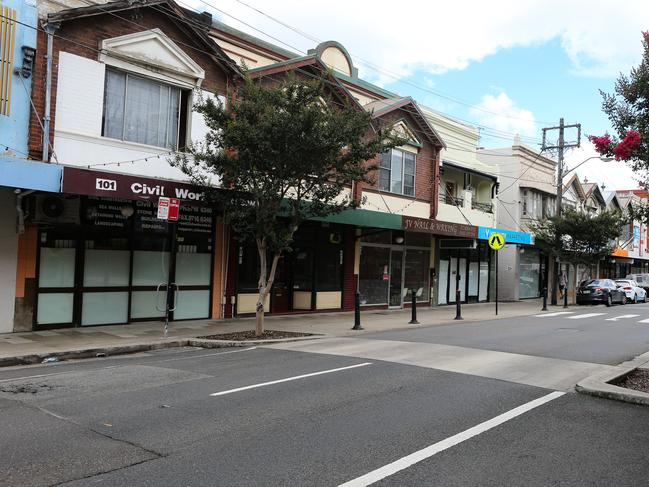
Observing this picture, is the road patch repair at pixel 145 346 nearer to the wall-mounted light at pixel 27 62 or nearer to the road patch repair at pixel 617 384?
the wall-mounted light at pixel 27 62

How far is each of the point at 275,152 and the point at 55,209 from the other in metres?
5.25

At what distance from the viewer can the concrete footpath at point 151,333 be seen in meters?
10.6

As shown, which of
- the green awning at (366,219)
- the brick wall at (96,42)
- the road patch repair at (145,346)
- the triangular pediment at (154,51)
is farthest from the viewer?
the green awning at (366,219)

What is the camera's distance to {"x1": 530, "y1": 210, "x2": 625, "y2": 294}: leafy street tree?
29422 mm

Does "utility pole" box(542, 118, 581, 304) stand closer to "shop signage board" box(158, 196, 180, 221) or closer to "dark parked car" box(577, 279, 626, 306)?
"dark parked car" box(577, 279, 626, 306)

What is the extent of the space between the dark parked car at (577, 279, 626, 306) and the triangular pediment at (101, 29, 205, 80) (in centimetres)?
2429

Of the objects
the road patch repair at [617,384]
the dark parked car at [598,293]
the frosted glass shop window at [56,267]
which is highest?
the frosted glass shop window at [56,267]

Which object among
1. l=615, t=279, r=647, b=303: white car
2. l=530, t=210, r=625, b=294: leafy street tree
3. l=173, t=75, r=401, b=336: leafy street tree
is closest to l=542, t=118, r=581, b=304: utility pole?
l=530, t=210, r=625, b=294: leafy street tree

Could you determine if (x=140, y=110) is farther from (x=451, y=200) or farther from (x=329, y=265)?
(x=451, y=200)

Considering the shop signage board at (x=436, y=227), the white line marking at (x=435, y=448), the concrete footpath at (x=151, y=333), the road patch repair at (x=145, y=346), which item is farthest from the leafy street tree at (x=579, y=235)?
the white line marking at (x=435, y=448)

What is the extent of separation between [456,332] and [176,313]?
7728 millimetres

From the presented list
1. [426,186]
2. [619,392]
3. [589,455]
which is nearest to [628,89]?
[619,392]

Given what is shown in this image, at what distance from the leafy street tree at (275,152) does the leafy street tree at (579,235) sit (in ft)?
63.8

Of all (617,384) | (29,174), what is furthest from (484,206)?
(29,174)
